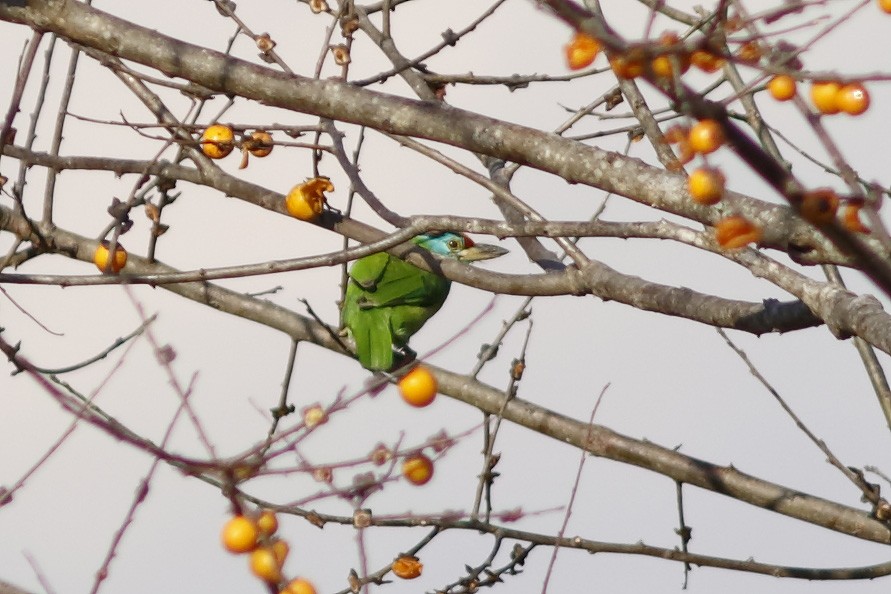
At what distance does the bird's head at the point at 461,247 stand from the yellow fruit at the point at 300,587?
13.3 ft

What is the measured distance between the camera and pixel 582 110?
488cm

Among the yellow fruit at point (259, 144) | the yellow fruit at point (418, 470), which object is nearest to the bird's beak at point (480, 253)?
the yellow fruit at point (259, 144)

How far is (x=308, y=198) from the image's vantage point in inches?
146

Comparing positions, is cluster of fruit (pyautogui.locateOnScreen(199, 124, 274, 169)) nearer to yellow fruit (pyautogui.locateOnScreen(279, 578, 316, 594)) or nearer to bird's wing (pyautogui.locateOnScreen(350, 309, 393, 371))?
yellow fruit (pyautogui.locateOnScreen(279, 578, 316, 594))

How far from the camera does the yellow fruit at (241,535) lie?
7.02 feet

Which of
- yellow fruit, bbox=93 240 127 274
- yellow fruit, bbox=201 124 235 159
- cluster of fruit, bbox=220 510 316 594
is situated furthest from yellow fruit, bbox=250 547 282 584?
yellow fruit, bbox=93 240 127 274

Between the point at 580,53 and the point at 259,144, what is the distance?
1.93 m

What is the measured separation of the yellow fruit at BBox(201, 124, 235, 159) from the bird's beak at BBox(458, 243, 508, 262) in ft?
9.57

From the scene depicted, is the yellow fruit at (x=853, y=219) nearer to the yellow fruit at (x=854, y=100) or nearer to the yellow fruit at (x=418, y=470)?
the yellow fruit at (x=854, y=100)

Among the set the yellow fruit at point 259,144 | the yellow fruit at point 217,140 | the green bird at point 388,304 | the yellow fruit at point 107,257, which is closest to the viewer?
the yellow fruit at point 259,144

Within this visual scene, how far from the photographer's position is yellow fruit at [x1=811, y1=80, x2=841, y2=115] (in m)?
2.27

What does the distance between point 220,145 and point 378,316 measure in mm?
2195

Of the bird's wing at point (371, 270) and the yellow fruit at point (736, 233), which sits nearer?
the yellow fruit at point (736, 233)

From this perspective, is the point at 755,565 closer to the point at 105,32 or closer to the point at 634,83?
the point at 634,83
